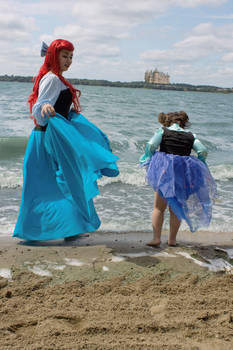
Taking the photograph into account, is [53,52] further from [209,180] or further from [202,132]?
[202,132]

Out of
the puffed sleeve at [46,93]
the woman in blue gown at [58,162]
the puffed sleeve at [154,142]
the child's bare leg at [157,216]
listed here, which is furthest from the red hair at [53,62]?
the child's bare leg at [157,216]

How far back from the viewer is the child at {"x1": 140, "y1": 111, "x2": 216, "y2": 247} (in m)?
3.78

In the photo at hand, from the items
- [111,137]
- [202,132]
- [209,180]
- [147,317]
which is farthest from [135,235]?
[202,132]

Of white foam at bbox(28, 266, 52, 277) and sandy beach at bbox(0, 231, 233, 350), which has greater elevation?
sandy beach at bbox(0, 231, 233, 350)

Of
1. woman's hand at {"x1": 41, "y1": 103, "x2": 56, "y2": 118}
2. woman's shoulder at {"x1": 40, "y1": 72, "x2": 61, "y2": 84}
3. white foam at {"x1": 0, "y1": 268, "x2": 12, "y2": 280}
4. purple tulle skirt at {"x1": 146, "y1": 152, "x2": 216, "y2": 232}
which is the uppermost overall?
woman's shoulder at {"x1": 40, "y1": 72, "x2": 61, "y2": 84}

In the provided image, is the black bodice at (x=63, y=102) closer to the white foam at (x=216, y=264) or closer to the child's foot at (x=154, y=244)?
the child's foot at (x=154, y=244)

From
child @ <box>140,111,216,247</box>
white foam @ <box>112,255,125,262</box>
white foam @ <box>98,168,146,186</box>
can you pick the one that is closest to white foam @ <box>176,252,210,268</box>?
child @ <box>140,111,216,247</box>

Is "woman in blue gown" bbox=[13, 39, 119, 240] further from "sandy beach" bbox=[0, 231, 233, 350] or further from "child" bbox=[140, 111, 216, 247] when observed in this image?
"child" bbox=[140, 111, 216, 247]

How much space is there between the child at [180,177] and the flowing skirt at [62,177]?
0.44 meters

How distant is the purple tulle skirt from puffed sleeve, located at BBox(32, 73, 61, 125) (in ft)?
3.75

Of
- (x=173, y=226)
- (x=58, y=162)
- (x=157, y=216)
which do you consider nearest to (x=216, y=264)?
(x=173, y=226)

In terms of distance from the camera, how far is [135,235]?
458 centimetres

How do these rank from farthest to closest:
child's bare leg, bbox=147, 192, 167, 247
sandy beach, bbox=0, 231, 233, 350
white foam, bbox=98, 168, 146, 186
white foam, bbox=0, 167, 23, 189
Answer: white foam, bbox=98, 168, 146, 186 → white foam, bbox=0, 167, 23, 189 → child's bare leg, bbox=147, 192, 167, 247 → sandy beach, bbox=0, 231, 233, 350

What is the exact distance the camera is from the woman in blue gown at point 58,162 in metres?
3.68
